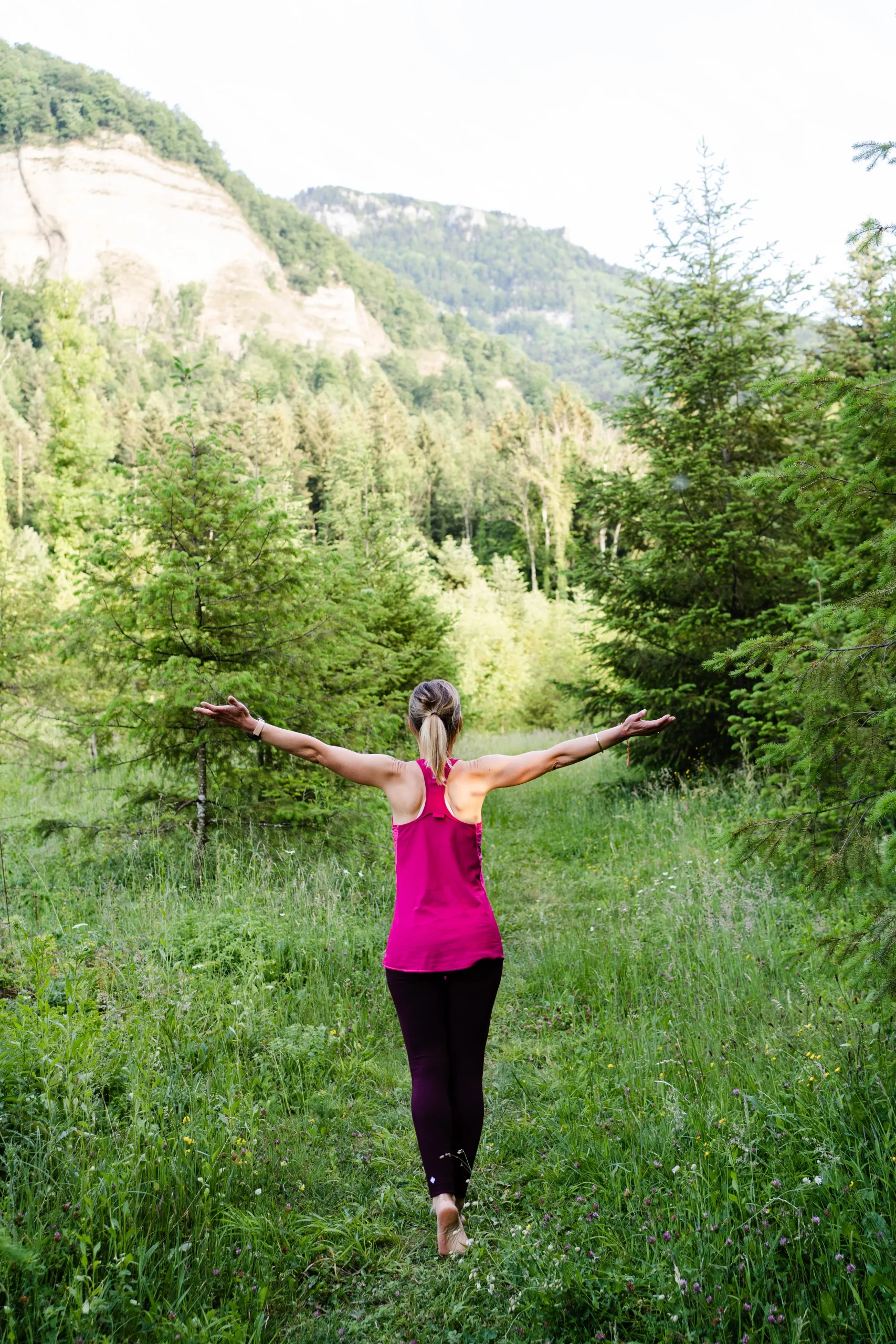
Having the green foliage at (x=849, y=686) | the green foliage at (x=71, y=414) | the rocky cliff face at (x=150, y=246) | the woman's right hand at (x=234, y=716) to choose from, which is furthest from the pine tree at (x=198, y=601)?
the rocky cliff face at (x=150, y=246)

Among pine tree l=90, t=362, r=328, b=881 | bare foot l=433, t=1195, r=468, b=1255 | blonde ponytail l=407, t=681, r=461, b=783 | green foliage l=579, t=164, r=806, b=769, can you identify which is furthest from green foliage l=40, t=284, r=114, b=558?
bare foot l=433, t=1195, r=468, b=1255

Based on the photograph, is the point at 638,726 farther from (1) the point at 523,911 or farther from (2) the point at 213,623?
(2) the point at 213,623

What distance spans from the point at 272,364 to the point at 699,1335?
376 feet

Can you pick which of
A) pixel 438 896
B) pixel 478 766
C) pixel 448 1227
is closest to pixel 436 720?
pixel 478 766

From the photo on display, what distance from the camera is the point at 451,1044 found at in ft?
10.5

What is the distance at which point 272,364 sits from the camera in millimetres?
106688

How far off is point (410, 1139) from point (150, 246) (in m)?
189

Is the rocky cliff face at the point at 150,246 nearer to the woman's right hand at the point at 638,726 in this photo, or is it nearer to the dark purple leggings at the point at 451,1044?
the woman's right hand at the point at 638,726

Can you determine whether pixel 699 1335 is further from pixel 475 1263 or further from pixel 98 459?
pixel 98 459

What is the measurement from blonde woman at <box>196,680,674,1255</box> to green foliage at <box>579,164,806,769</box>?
298 inches

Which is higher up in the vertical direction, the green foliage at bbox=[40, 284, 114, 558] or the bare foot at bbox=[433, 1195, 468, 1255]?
the green foliage at bbox=[40, 284, 114, 558]

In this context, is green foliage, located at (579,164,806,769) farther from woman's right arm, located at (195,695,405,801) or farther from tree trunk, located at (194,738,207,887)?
woman's right arm, located at (195,695,405,801)

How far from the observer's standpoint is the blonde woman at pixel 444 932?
3.11 m

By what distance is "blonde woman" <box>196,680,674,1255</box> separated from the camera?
3109 mm
